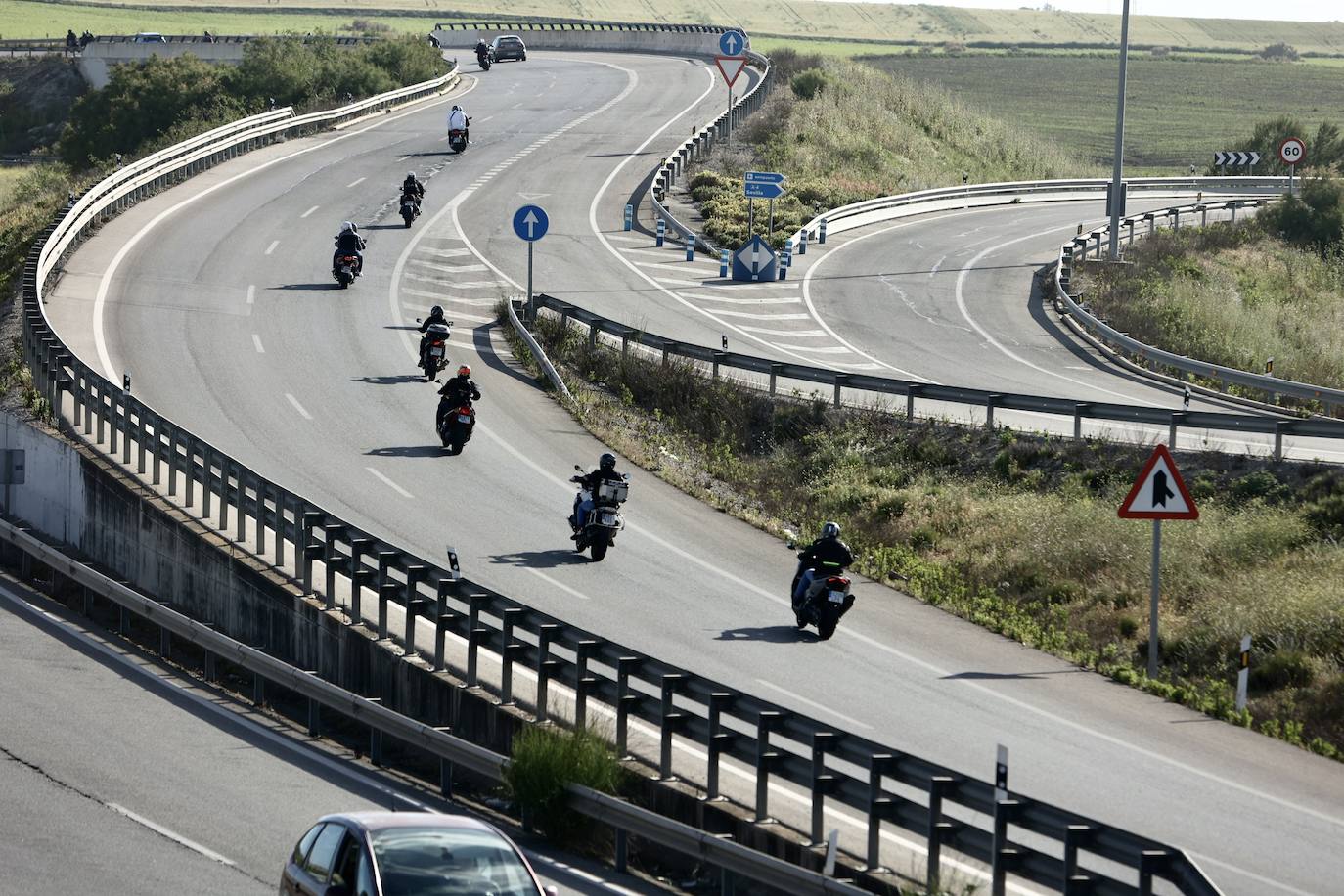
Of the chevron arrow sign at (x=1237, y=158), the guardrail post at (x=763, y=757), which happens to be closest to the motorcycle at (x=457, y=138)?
the chevron arrow sign at (x=1237, y=158)

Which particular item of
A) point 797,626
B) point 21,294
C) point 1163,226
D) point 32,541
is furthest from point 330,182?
point 797,626

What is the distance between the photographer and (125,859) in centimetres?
1266

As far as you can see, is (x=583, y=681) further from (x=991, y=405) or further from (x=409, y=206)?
(x=409, y=206)

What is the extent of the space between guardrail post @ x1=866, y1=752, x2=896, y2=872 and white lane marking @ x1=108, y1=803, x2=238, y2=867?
4590 millimetres

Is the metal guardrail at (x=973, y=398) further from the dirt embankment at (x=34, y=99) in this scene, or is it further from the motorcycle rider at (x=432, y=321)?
the dirt embankment at (x=34, y=99)

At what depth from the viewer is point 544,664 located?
47.6 feet

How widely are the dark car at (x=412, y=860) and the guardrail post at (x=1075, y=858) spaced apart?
111 inches

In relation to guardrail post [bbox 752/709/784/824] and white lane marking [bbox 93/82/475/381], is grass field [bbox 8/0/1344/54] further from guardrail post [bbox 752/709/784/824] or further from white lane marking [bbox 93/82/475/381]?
guardrail post [bbox 752/709/784/824]

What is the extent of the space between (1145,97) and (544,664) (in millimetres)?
119178

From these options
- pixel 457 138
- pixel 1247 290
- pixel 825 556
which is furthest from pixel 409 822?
pixel 457 138

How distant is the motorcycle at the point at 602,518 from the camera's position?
865 inches

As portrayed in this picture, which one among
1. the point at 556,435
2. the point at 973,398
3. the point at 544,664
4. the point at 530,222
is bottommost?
the point at 556,435

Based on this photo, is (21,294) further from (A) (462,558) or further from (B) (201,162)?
(B) (201,162)

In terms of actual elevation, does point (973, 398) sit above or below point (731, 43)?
below
